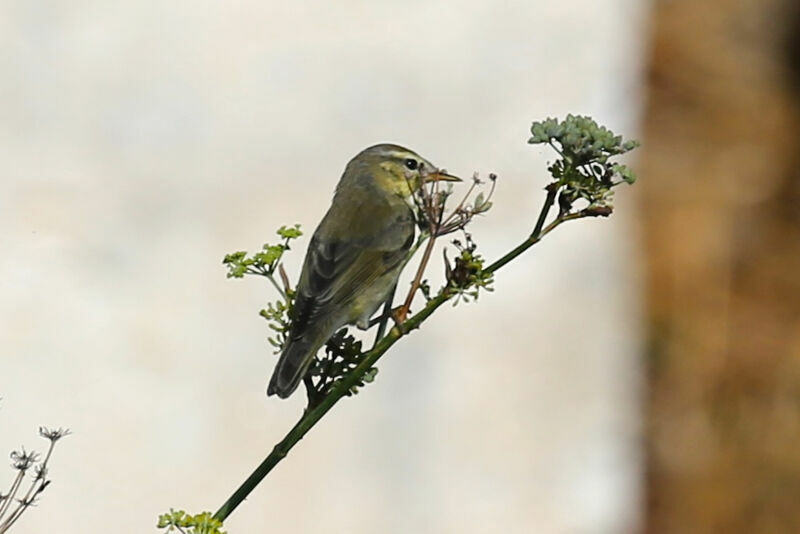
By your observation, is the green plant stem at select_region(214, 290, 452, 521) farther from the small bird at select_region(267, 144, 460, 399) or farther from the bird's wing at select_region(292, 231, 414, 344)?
the bird's wing at select_region(292, 231, 414, 344)

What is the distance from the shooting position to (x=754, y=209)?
5934 millimetres

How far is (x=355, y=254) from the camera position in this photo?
2379mm

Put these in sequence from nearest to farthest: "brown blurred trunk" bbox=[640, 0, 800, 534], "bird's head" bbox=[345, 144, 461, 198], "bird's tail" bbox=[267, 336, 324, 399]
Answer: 1. "bird's tail" bbox=[267, 336, 324, 399]
2. "bird's head" bbox=[345, 144, 461, 198]
3. "brown blurred trunk" bbox=[640, 0, 800, 534]

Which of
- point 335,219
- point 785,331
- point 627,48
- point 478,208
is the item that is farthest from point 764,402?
point 478,208

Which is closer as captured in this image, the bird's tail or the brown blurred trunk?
the bird's tail

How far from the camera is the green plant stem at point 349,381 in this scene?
1.25 meters

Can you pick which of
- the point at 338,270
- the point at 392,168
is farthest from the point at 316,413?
the point at 392,168

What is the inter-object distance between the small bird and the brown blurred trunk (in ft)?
10.2

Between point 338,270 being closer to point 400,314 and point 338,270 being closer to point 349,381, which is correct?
point 400,314

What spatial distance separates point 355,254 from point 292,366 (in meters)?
→ 0.56

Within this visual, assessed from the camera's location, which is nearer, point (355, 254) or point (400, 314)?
point (400, 314)

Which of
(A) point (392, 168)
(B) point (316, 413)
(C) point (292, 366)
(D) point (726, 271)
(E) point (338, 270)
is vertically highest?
(D) point (726, 271)

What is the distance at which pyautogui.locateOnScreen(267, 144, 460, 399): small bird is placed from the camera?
1.89 meters

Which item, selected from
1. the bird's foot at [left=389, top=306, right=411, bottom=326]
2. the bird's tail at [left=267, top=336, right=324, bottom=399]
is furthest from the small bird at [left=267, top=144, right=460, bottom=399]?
the bird's foot at [left=389, top=306, right=411, bottom=326]
